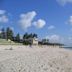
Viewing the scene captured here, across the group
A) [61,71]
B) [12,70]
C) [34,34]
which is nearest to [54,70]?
[61,71]

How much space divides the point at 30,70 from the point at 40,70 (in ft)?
2.54

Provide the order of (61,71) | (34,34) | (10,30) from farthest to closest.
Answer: (34,34)
(10,30)
(61,71)

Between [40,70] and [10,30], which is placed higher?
[10,30]

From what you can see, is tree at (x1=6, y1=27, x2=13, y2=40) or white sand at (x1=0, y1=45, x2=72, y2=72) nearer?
white sand at (x1=0, y1=45, x2=72, y2=72)

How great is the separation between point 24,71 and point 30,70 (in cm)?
75

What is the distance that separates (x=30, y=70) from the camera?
14883mm

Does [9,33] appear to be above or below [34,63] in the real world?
above

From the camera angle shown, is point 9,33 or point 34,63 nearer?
point 34,63

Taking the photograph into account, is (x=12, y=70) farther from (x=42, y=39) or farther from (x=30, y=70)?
(x=42, y=39)

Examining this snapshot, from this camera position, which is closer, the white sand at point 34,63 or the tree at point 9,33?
the white sand at point 34,63

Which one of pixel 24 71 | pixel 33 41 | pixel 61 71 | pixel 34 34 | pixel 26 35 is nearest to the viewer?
pixel 24 71

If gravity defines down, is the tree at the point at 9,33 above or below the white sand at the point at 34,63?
above

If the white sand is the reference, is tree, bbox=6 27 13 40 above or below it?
above

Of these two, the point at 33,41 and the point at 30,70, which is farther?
the point at 33,41
